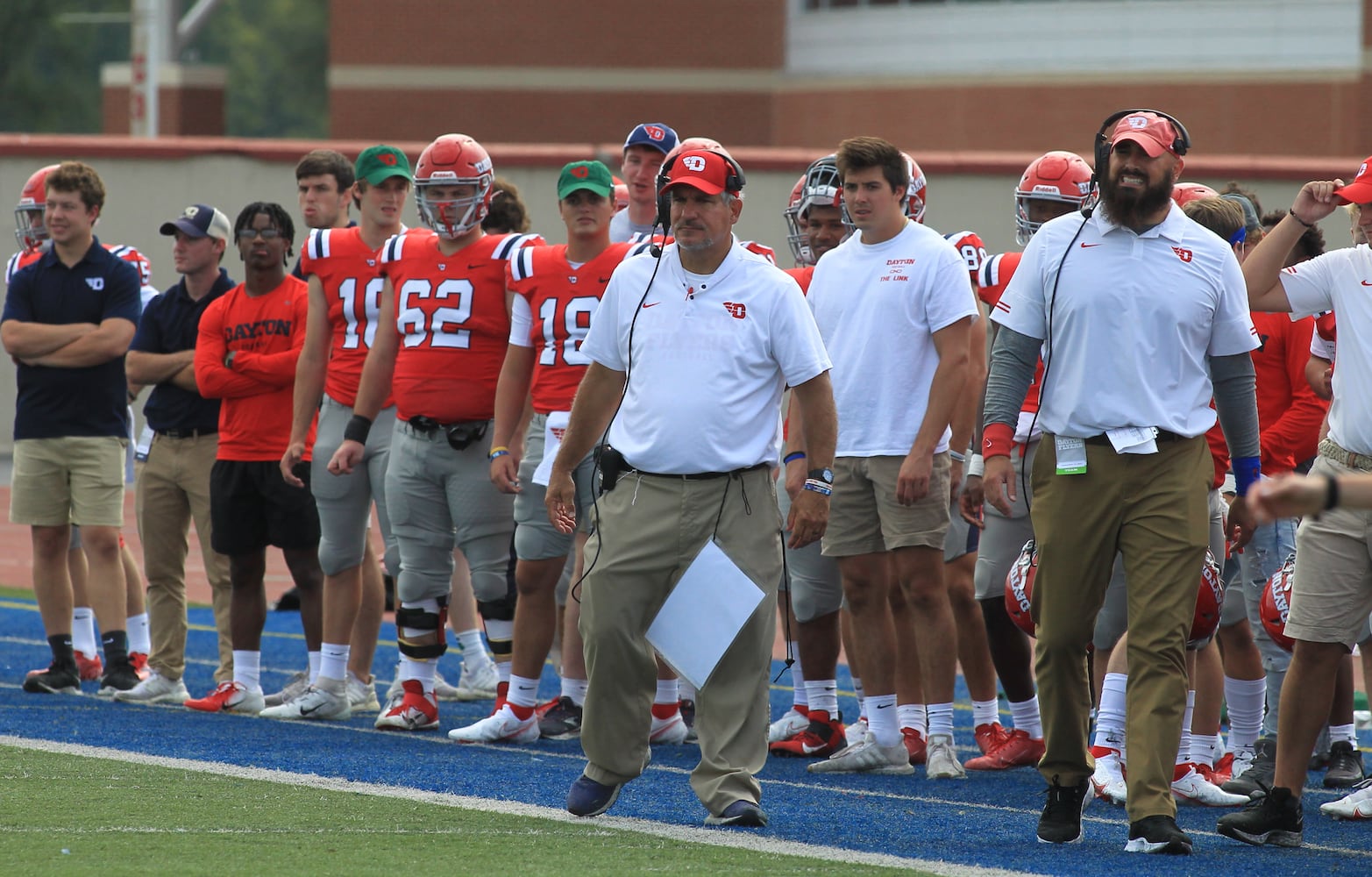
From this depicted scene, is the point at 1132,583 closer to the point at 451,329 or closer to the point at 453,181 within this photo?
the point at 451,329

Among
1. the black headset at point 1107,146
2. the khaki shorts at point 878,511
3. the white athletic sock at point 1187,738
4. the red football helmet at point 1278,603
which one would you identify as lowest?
the white athletic sock at point 1187,738

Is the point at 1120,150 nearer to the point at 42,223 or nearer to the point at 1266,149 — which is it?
the point at 42,223

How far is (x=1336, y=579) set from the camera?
6.32 meters

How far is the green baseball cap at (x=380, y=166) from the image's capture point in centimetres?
909

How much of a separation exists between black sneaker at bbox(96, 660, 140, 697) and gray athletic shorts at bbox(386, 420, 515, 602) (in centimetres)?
171

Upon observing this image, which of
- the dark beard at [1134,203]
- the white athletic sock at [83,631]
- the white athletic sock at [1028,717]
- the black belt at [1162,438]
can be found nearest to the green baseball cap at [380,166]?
the white athletic sock at [83,631]

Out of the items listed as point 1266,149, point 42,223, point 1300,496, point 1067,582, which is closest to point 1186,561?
point 1067,582

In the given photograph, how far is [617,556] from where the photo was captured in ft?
20.8

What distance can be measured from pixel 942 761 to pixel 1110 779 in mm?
843

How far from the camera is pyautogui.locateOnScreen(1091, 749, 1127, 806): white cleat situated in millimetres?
6957

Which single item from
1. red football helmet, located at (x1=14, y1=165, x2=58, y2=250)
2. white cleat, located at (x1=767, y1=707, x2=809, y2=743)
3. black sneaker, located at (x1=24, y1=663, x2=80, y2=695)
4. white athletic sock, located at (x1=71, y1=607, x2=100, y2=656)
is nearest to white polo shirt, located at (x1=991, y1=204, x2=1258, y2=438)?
white cleat, located at (x1=767, y1=707, x2=809, y2=743)

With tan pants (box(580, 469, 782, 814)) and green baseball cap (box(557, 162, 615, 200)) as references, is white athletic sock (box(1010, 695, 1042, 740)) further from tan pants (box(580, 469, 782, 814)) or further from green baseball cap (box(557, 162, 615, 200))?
green baseball cap (box(557, 162, 615, 200))

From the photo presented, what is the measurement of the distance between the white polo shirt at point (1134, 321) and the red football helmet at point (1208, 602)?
2.13 feet

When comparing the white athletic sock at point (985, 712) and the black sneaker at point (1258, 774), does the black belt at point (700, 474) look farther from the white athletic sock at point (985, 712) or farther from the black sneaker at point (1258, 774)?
the black sneaker at point (1258, 774)
